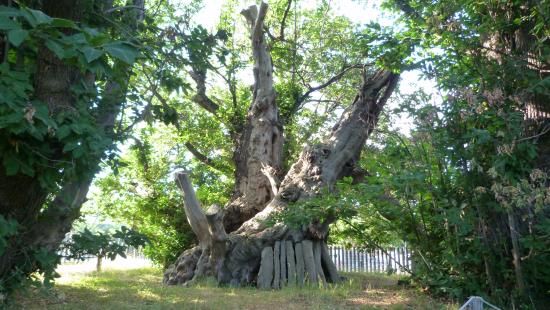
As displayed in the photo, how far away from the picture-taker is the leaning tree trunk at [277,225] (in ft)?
32.8

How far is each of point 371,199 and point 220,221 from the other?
415 centimetres

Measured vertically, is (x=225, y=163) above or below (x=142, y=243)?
above

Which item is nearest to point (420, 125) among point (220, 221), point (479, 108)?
point (479, 108)

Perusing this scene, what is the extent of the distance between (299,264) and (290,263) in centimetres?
19

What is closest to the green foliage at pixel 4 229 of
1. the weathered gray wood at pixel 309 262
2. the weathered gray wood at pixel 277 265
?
the weathered gray wood at pixel 277 265

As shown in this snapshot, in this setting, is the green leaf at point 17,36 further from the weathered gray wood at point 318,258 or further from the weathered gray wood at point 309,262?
the weathered gray wood at point 318,258

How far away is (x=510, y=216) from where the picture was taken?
514 cm

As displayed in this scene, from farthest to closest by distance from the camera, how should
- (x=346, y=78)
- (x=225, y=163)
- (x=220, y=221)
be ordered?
(x=346, y=78), (x=225, y=163), (x=220, y=221)

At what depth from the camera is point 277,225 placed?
10.3 m

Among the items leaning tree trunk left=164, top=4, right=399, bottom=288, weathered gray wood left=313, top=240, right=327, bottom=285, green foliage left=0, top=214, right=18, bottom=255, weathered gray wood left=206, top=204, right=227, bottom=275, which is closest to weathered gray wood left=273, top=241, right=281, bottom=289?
leaning tree trunk left=164, top=4, right=399, bottom=288

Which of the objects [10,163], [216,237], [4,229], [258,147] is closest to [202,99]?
[258,147]

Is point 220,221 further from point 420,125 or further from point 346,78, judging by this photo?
point 346,78

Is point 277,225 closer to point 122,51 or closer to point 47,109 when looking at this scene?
point 47,109

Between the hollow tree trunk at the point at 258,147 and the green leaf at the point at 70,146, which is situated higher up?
the hollow tree trunk at the point at 258,147
